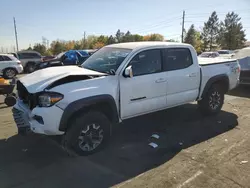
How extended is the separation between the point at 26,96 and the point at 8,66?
46.2 ft

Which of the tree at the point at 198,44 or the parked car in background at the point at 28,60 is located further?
the tree at the point at 198,44

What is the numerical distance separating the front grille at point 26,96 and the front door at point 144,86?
56.9 inches

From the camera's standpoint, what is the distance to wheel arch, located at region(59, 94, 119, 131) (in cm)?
396

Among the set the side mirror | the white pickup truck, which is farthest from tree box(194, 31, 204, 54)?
the side mirror

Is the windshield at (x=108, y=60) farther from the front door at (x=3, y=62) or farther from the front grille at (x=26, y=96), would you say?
the front door at (x=3, y=62)

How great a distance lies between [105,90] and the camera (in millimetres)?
4324

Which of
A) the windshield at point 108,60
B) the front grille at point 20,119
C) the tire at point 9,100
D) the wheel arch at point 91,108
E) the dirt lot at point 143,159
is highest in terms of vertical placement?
the windshield at point 108,60

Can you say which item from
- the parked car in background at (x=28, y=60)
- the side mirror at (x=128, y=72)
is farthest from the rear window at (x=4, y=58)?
the side mirror at (x=128, y=72)

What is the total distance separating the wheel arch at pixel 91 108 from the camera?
3.96 metres

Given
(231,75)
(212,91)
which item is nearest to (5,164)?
(212,91)

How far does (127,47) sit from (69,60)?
36.6 ft

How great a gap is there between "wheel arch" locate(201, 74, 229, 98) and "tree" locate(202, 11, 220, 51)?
68.4m

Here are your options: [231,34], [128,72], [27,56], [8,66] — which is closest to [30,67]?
[27,56]

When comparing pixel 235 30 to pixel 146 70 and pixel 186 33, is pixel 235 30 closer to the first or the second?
pixel 186 33
